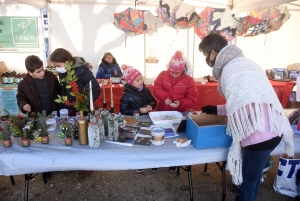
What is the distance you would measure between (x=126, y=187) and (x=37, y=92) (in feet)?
4.46

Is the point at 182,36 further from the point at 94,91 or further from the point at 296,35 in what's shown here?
the point at 94,91

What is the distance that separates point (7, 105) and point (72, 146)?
3.36 meters

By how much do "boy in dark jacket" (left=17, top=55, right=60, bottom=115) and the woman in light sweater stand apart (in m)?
1.69

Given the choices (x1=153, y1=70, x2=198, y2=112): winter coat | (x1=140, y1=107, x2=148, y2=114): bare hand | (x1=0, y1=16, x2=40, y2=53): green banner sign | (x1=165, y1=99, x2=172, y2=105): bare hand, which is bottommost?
(x1=140, y1=107, x2=148, y2=114): bare hand

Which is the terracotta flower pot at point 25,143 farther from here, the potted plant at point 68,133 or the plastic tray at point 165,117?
Answer: the plastic tray at point 165,117

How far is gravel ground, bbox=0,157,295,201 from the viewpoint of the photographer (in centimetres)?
224

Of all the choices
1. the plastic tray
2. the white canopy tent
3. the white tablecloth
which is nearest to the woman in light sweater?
the white tablecloth

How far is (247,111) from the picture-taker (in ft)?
4.55

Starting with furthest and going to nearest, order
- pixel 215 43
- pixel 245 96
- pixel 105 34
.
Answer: pixel 105 34 → pixel 215 43 → pixel 245 96

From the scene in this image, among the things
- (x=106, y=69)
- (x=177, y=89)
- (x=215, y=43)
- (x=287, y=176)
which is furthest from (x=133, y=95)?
(x=106, y=69)

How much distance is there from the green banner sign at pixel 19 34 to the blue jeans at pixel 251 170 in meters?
4.66

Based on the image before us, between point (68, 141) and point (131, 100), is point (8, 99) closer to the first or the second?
point (131, 100)

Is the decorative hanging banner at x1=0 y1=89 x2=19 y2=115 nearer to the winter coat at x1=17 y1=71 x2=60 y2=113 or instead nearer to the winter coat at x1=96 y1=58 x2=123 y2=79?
the winter coat at x1=96 y1=58 x2=123 y2=79

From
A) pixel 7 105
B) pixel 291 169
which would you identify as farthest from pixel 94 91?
pixel 7 105
